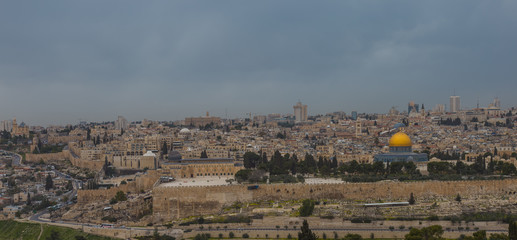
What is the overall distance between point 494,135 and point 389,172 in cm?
3721

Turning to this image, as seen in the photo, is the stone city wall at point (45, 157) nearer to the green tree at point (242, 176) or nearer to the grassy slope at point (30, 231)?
the grassy slope at point (30, 231)

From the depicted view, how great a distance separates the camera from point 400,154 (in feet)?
168

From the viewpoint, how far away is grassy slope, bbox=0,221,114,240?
35938 mm

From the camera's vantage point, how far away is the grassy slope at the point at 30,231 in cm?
3594

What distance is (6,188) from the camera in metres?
50.6

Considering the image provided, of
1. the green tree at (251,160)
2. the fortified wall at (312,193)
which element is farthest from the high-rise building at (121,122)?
the fortified wall at (312,193)

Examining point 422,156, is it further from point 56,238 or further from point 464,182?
point 56,238

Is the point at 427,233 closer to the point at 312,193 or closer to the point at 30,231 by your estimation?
the point at 312,193

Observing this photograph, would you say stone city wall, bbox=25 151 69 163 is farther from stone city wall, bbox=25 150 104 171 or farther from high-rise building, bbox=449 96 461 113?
high-rise building, bbox=449 96 461 113

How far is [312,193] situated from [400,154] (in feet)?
49.2

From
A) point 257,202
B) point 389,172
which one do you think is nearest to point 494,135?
point 389,172

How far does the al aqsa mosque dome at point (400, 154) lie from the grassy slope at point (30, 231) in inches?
1027

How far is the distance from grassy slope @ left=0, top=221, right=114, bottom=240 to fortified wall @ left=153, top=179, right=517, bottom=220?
5.27m

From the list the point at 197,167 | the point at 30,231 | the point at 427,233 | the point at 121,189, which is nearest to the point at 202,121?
the point at 197,167
